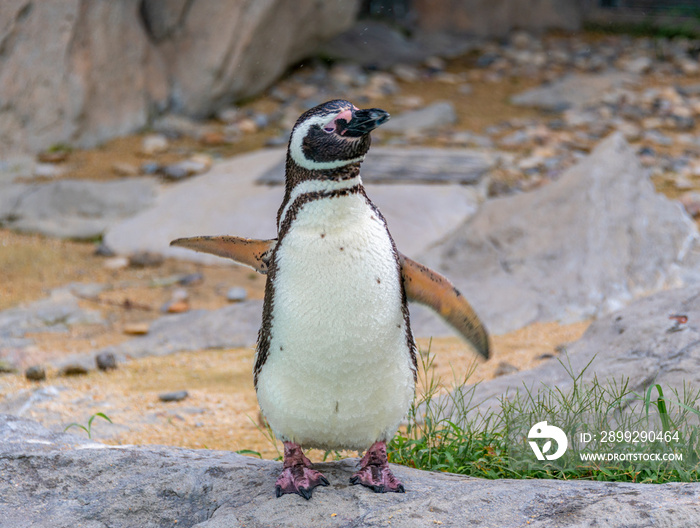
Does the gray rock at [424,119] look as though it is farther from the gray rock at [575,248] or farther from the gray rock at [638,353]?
the gray rock at [638,353]

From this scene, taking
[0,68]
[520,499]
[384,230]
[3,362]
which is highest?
[0,68]

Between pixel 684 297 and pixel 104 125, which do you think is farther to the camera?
pixel 104 125

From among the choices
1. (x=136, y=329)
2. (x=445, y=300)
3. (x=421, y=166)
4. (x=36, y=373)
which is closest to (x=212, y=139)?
(x=421, y=166)

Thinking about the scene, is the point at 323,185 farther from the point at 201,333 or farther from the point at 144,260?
the point at 144,260

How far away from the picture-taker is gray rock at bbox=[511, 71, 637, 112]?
1012cm

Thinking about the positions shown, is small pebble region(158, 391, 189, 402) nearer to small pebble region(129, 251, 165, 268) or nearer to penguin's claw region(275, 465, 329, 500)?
penguin's claw region(275, 465, 329, 500)

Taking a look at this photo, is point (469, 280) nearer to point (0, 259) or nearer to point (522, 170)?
point (522, 170)

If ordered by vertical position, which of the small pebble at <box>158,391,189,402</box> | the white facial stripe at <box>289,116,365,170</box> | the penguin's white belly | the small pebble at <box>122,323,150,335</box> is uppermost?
the white facial stripe at <box>289,116,365,170</box>

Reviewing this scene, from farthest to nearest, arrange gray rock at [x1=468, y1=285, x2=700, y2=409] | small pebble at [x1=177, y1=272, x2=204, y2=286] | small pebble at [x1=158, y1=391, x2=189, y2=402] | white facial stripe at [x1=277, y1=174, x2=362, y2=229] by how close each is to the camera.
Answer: small pebble at [x1=177, y1=272, x2=204, y2=286] → small pebble at [x1=158, y1=391, x2=189, y2=402] → gray rock at [x1=468, y1=285, x2=700, y2=409] → white facial stripe at [x1=277, y1=174, x2=362, y2=229]

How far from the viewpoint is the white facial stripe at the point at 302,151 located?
2.32 metres

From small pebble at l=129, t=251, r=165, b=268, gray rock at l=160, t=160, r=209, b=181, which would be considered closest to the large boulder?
gray rock at l=160, t=160, r=209, b=181

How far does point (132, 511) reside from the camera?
2.59 m

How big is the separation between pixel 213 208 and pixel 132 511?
15.5 feet

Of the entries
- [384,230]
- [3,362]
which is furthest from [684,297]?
[3,362]
